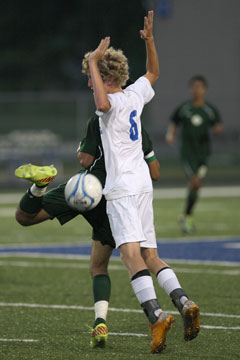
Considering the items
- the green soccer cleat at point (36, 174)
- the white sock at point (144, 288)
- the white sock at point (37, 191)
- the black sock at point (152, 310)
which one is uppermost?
the green soccer cleat at point (36, 174)

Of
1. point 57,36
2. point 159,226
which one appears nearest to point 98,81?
point 159,226

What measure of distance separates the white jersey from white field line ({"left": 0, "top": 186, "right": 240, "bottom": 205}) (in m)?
15.4

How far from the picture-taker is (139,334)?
7613mm

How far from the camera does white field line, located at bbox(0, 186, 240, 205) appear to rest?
928 inches

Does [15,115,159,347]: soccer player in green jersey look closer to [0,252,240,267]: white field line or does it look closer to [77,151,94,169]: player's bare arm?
[77,151,94,169]: player's bare arm

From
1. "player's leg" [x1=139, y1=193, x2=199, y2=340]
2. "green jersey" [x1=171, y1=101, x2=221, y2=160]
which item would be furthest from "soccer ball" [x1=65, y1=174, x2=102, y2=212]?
"green jersey" [x1=171, y1=101, x2=221, y2=160]

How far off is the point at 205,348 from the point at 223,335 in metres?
0.48

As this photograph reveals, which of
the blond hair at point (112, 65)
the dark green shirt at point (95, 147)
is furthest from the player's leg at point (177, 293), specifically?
the blond hair at point (112, 65)

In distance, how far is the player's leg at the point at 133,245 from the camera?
22.1 ft

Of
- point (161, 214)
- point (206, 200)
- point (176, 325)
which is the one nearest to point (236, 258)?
point (176, 325)

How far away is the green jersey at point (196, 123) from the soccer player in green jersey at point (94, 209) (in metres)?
9.04

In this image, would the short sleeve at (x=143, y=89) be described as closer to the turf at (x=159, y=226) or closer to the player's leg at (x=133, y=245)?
the player's leg at (x=133, y=245)

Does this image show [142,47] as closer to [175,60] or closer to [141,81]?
[175,60]

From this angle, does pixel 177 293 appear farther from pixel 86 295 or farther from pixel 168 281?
pixel 86 295
